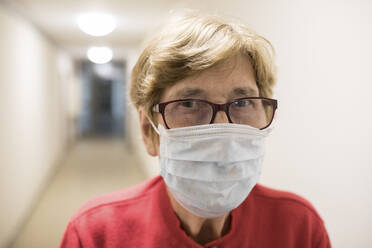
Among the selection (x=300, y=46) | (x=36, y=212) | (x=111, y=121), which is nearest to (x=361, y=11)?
(x=300, y=46)

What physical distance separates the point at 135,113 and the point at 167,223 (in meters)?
0.93

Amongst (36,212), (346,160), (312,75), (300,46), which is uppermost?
(300,46)

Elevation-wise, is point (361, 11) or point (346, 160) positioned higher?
point (361, 11)

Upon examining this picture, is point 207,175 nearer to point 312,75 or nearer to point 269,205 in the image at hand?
point 269,205

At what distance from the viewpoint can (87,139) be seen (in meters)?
9.88

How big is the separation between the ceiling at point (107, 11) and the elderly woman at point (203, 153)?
46.5 inches

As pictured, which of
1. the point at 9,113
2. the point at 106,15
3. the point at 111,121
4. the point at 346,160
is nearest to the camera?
the point at 346,160

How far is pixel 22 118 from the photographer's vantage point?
351 centimetres

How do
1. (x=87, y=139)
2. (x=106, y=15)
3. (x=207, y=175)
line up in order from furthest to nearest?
(x=87, y=139) → (x=106, y=15) → (x=207, y=175)

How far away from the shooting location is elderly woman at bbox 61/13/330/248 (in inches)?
32.1

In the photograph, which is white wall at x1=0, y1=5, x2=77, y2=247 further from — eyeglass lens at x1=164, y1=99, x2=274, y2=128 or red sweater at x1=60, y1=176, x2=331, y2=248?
eyeglass lens at x1=164, y1=99, x2=274, y2=128

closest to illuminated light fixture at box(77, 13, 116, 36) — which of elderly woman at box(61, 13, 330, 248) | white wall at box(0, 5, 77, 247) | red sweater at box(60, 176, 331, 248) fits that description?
white wall at box(0, 5, 77, 247)

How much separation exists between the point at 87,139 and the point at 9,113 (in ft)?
23.1

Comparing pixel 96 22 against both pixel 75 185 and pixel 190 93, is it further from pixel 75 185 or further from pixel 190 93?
pixel 190 93
